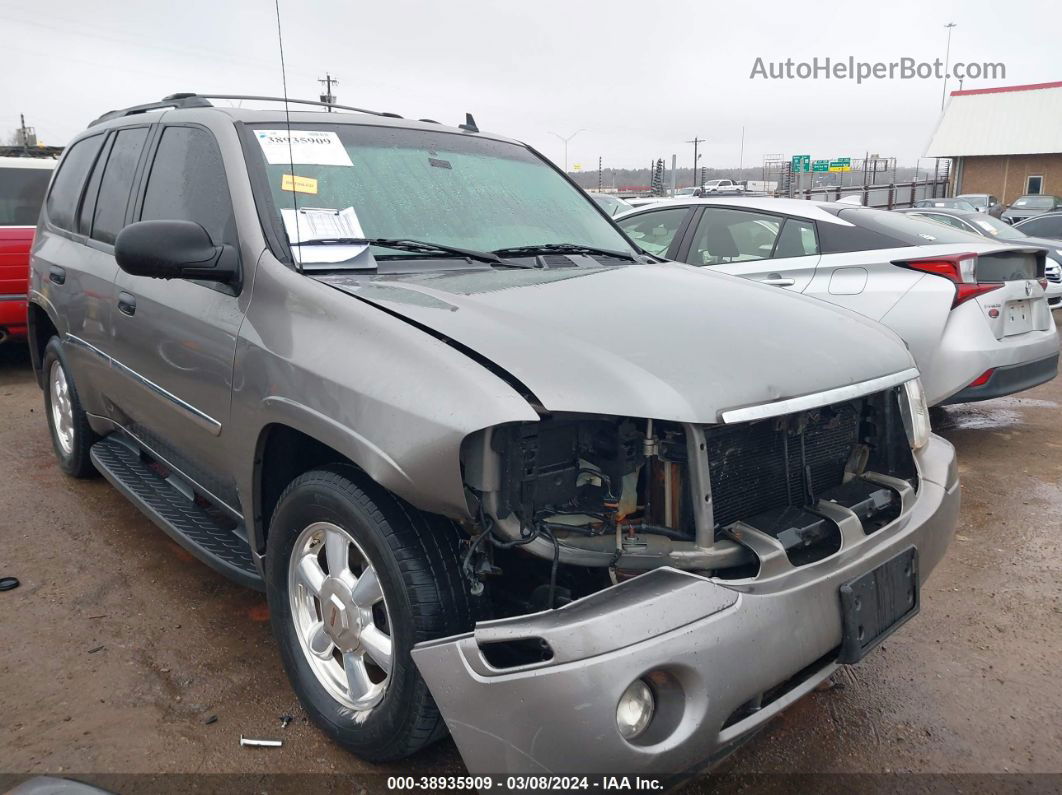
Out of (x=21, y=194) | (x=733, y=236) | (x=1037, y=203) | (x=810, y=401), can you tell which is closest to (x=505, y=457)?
(x=810, y=401)

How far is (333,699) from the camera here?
2.42m

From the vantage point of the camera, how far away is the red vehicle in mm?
6988

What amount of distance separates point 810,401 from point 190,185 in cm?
235

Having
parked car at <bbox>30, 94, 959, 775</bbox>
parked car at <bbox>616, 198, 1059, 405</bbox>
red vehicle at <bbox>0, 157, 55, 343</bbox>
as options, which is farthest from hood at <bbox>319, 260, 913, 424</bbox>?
red vehicle at <bbox>0, 157, 55, 343</bbox>

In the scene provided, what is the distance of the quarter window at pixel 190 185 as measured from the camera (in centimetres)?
284

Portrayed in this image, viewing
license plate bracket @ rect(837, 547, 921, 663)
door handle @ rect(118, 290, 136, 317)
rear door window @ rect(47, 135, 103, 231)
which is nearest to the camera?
license plate bracket @ rect(837, 547, 921, 663)

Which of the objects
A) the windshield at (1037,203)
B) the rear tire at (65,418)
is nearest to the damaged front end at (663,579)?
the rear tire at (65,418)

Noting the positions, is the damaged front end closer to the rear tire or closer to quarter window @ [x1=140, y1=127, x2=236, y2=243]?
quarter window @ [x1=140, y1=127, x2=236, y2=243]

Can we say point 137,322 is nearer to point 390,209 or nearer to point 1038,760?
point 390,209

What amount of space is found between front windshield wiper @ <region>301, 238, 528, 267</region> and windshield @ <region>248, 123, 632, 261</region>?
0.02 m

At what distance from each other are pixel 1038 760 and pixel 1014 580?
4.48 ft

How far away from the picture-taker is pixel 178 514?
3270 millimetres

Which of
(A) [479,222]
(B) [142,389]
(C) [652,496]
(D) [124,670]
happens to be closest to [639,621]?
(C) [652,496]

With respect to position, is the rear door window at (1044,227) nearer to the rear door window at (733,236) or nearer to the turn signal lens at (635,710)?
the rear door window at (733,236)
